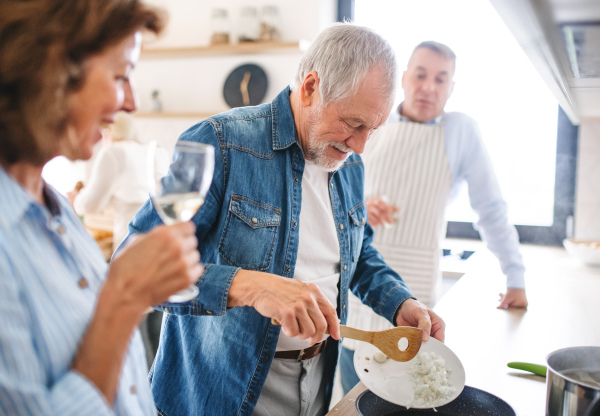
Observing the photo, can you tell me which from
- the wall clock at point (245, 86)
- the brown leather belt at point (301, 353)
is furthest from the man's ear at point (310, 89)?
the wall clock at point (245, 86)

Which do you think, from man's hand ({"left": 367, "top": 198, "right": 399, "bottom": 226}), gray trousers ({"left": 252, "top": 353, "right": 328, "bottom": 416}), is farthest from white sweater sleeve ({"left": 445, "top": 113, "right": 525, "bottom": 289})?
gray trousers ({"left": 252, "top": 353, "right": 328, "bottom": 416})

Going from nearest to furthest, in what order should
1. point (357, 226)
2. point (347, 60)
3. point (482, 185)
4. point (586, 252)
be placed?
point (347, 60), point (357, 226), point (482, 185), point (586, 252)

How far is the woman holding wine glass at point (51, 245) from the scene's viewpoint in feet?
1.90

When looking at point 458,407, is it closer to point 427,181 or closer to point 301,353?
point 301,353

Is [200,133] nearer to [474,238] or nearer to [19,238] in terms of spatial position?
[19,238]

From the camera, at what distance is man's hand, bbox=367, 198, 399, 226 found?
1980 mm

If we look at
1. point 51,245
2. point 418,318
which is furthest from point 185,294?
point 418,318

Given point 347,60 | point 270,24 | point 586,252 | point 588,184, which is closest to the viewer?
point 347,60

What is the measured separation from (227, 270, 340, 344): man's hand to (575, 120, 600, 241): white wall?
2714 mm

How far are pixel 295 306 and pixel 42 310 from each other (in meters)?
0.42

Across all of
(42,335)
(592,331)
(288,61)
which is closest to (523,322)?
(592,331)

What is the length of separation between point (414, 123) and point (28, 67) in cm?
181

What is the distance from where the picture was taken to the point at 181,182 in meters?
0.68

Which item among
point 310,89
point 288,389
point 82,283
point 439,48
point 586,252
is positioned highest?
point 439,48
